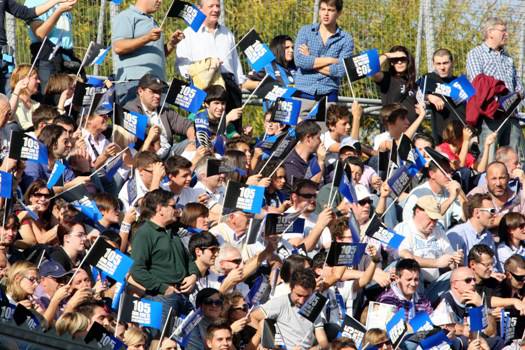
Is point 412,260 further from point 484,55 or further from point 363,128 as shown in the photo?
point 363,128

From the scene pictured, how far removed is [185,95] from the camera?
14820 millimetres

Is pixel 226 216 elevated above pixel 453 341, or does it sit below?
above

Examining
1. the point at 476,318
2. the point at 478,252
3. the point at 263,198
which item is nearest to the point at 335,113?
the point at 263,198

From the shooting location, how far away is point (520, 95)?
17344mm

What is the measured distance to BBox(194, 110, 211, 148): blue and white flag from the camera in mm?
14766

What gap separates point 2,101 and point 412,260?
3881 millimetres

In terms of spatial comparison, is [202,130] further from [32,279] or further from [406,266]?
[32,279]

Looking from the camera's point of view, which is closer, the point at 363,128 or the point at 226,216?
the point at 226,216

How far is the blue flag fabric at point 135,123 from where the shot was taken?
14.1m

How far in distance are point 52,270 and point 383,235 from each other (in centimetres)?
327

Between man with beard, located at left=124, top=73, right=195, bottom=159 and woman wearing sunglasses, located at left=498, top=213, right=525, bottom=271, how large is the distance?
128 inches

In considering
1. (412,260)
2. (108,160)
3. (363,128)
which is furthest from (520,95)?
(108,160)

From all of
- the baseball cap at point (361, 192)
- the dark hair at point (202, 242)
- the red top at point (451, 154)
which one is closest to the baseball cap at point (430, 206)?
the baseball cap at point (361, 192)

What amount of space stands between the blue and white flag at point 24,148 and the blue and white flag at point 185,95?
282 cm
